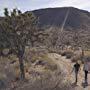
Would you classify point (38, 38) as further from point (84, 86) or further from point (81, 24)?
point (81, 24)

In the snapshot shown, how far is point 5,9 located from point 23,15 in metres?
1.60

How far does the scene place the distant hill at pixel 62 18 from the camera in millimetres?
162625

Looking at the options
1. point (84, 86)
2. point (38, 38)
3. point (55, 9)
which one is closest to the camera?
point (84, 86)

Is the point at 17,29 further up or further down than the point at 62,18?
further up

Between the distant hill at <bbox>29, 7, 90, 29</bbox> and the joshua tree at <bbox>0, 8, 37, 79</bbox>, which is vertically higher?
the joshua tree at <bbox>0, 8, 37, 79</bbox>

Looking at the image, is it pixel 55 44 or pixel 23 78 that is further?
pixel 55 44

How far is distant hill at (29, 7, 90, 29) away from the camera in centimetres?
16262

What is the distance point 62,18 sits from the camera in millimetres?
168125

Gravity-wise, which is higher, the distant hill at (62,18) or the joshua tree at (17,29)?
the joshua tree at (17,29)

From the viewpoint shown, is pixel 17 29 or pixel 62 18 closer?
pixel 17 29

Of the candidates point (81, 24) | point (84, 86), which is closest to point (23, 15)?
point (84, 86)

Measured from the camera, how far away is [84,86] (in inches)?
771

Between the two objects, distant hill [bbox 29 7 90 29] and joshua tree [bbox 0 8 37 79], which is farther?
distant hill [bbox 29 7 90 29]

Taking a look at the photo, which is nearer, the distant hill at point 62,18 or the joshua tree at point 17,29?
the joshua tree at point 17,29
